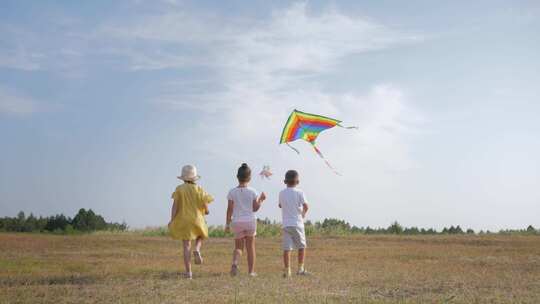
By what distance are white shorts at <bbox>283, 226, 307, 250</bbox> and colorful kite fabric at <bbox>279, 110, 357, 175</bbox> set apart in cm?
Answer: 328

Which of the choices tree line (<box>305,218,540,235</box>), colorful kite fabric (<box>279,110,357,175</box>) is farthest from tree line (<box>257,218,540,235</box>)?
colorful kite fabric (<box>279,110,357,175</box>)

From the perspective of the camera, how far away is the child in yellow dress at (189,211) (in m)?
10.1

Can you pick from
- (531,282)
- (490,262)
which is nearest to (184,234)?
(531,282)

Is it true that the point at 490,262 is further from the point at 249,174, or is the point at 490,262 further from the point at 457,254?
the point at 249,174

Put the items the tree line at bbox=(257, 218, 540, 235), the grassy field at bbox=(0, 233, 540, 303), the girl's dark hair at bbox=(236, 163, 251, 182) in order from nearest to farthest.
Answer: the grassy field at bbox=(0, 233, 540, 303), the girl's dark hair at bbox=(236, 163, 251, 182), the tree line at bbox=(257, 218, 540, 235)

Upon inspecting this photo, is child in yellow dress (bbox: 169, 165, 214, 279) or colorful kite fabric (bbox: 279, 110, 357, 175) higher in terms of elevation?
colorful kite fabric (bbox: 279, 110, 357, 175)

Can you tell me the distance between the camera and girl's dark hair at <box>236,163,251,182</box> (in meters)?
10.5

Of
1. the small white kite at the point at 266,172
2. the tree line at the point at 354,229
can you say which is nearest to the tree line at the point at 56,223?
the tree line at the point at 354,229

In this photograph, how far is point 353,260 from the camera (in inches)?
538

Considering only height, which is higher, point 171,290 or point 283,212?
point 283,212

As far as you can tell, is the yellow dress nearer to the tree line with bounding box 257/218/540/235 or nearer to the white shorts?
the white shorts

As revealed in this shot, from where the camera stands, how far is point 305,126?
13.9 m

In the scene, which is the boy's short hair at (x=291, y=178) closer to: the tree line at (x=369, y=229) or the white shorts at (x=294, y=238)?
the white shorts at (x=294, y=238)

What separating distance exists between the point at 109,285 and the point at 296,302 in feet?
10.3
